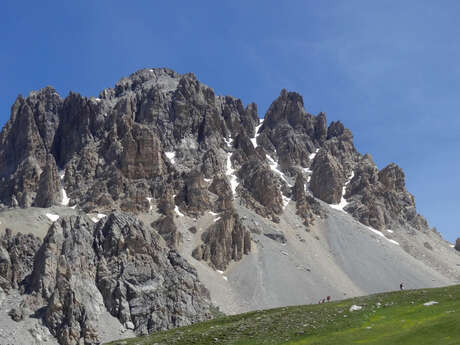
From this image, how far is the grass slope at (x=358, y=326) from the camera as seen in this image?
35.3m

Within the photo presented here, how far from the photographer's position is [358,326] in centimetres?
4053

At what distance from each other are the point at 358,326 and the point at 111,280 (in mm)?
89059

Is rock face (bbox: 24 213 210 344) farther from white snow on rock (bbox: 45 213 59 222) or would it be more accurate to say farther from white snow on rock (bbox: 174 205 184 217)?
white snow on rock (bbox: 174 205 184 217)

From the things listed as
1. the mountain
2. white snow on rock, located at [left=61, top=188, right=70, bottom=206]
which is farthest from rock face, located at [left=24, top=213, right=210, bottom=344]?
white snow on rock, located at [left=61, top=188, right=70, bottom=206]

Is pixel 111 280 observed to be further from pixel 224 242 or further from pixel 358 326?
pixel 358 326

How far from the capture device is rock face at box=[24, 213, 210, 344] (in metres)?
104

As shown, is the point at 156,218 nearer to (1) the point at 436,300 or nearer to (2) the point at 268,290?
(2) the point at 268,290

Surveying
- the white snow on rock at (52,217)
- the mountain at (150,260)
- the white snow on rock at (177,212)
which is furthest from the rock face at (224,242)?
the white snow on rock at (52,217)

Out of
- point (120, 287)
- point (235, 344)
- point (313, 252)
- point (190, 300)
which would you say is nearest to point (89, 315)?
point (120, 287)

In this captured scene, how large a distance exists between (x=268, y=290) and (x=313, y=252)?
145ft

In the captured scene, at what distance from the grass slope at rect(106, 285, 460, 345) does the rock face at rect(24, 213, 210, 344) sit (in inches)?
2410

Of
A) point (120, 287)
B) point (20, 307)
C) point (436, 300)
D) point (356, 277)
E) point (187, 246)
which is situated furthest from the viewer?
point (356, 277)

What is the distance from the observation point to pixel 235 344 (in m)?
41.5

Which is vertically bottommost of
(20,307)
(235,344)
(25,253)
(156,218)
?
(235,344)
